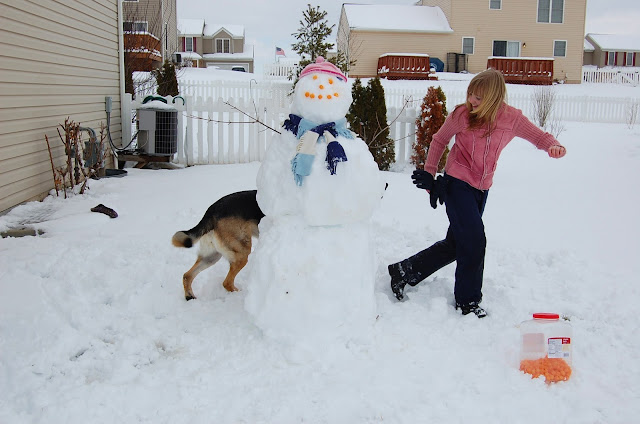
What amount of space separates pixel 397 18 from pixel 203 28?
22405 mm

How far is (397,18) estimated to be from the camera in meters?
30.6

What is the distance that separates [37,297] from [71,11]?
20.4 feet

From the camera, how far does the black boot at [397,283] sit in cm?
420

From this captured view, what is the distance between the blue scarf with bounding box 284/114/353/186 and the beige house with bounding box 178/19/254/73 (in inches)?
1650

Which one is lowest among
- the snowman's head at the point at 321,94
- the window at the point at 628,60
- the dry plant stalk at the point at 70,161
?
the dry plant stalk at the point at 70,161

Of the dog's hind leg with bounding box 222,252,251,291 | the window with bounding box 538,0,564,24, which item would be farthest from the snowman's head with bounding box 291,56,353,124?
the window with bounding box 538,0,564,24

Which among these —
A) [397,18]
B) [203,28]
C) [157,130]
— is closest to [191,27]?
[203,28]

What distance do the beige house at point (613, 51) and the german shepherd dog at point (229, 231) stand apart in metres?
45.7

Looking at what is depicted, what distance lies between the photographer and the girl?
3.77 meters

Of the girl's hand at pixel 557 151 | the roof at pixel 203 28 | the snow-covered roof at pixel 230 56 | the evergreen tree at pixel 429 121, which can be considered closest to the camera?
the girl's hand at pixel 557 151

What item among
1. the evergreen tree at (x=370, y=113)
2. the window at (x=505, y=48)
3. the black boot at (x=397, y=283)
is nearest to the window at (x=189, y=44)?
the window at (x=505, y=48)

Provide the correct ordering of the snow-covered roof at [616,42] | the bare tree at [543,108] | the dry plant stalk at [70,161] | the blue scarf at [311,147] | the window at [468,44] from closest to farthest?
the blue scarf at [311,147] → the dry plant stalk at [70,161] → the bare tree at [543,108] → the window at [468,44] → the snow-covered roof at [616,42]

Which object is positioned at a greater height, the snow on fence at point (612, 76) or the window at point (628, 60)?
the window at point (628, 60)

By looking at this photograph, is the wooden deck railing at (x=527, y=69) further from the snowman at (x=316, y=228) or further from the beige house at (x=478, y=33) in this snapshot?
the snowman at (x=316, y=228)
